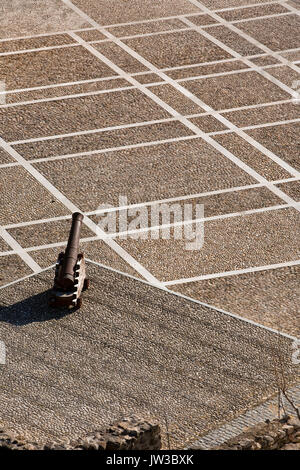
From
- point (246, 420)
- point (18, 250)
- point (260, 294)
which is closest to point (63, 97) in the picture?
point (18, 250)

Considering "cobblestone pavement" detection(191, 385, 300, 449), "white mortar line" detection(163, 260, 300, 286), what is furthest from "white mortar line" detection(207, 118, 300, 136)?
"cobblestone pavement" detection(191, 385, 300, 449)

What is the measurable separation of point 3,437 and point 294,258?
25.1 ft

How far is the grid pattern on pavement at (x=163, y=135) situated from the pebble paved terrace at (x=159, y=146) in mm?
40

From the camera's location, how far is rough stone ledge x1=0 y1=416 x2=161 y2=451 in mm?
11930

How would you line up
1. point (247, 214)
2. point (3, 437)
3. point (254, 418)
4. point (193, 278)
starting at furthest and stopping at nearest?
1. point (247, 214)
2. point (193, 278)
3. point (254, 418)
4. point (3, 437)

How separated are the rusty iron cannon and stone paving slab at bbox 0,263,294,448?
18 cm

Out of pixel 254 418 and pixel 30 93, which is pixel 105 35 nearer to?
pixel 30 93

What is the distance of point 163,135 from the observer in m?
22.5

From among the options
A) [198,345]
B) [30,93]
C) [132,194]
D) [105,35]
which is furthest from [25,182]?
[105,35]

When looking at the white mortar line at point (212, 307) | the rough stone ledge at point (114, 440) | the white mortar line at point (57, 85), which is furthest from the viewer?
the white mortar line at point (57, 85)

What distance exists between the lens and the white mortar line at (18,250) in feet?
58.5

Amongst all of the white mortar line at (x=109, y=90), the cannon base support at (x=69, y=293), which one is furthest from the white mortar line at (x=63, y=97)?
the cannon base support at (x=69, y=293)

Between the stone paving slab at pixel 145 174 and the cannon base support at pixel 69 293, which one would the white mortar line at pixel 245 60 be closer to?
the stone paving slab at pixel 145 174

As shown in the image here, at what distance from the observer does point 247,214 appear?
1961 cm
